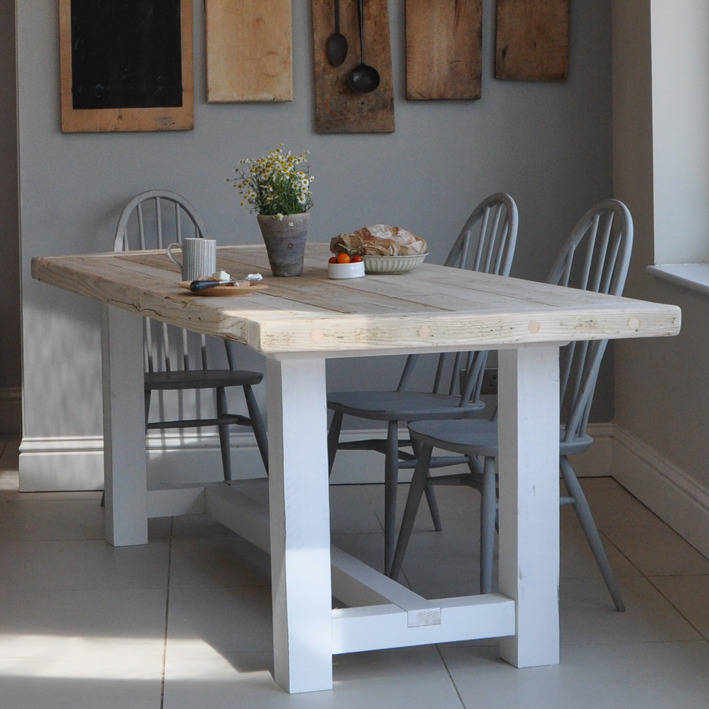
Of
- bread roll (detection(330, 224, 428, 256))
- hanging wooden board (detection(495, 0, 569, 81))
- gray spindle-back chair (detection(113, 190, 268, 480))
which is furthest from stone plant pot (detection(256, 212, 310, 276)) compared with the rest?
hanging wooden board (detection(495, 0, 569, 81))

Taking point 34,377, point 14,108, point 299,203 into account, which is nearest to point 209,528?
point 34,377

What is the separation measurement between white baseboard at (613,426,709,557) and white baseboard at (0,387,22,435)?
2315 mm

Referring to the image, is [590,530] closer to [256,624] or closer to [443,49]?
[256,624]

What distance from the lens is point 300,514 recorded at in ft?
6.91

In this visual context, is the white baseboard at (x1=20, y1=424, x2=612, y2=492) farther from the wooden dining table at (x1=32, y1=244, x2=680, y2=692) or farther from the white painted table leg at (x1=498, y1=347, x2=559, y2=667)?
the white painted table leg at (x1=498, y1=347, x2=559, y2=667)

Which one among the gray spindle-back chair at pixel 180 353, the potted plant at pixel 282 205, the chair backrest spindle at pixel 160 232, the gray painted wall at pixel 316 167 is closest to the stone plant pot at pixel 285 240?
the potted plant at pixel 282 205

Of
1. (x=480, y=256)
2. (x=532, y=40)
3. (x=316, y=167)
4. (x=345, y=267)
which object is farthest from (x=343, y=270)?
(x=532, y=40)

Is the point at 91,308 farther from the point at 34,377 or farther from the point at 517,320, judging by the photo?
the point at 517,320

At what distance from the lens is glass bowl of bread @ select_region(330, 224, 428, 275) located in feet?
8.57

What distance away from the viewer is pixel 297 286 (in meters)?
2.39

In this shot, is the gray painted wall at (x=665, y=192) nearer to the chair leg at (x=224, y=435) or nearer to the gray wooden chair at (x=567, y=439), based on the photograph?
the gray wooden chair at (x=567, y=439)

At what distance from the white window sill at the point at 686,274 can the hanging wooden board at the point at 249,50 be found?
1.23 metres

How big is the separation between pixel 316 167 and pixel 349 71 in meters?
0.31

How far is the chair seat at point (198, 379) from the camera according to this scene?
3.30 m
